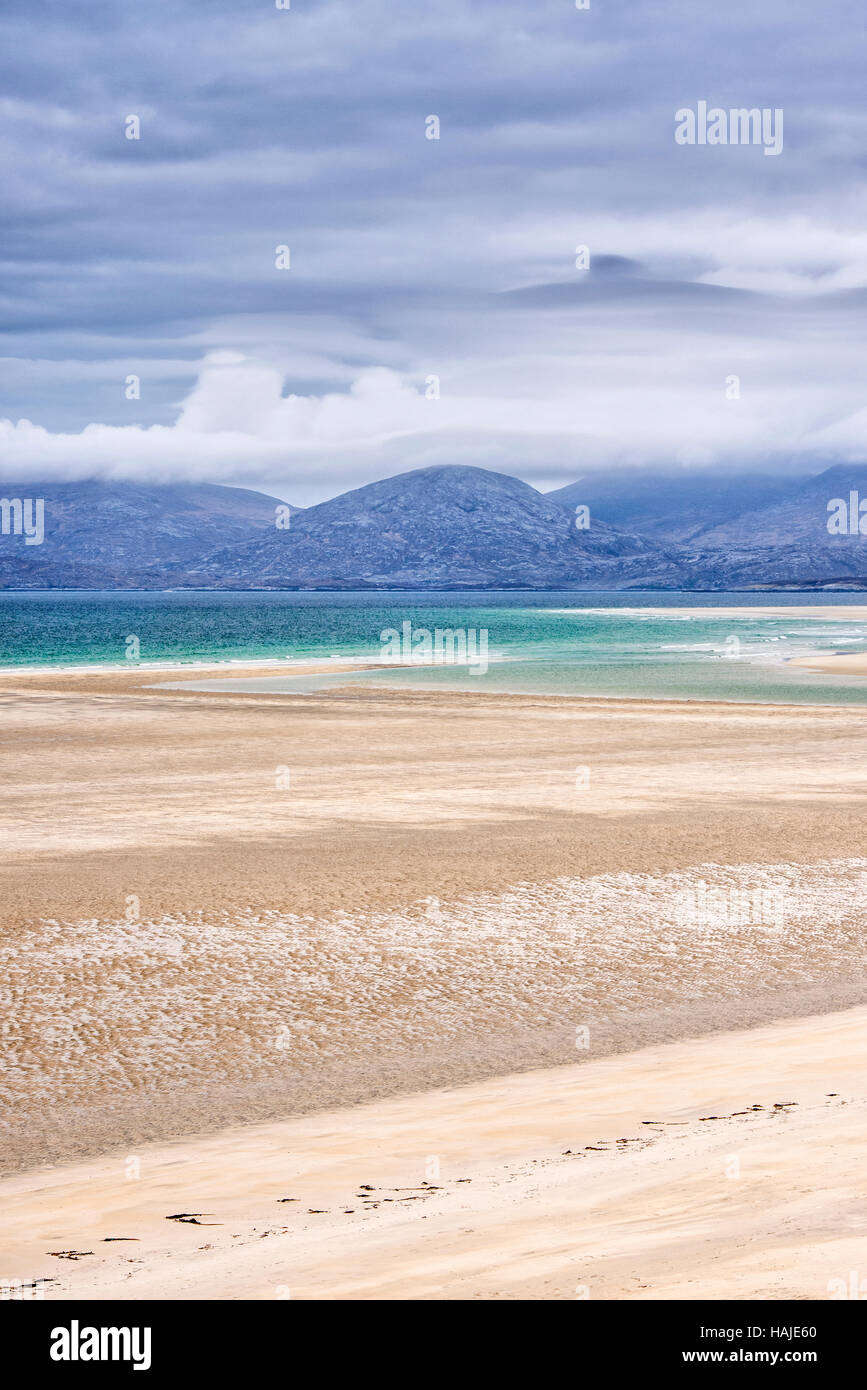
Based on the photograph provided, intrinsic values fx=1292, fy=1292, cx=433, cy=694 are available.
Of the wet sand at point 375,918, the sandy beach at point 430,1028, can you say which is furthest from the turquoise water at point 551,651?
the sandy beach at point 430,1028

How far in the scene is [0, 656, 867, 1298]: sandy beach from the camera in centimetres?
605

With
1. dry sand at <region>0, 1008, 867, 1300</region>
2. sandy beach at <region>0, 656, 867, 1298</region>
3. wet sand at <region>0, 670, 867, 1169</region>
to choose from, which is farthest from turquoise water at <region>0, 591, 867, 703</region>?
dry sand at <region>0, 1008, 867, 1300</region>

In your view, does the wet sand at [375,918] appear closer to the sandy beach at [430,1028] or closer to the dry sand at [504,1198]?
the sandy beach at [430,1028]

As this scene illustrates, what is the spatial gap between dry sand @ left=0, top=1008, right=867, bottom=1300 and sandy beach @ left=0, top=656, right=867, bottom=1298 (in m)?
0.03

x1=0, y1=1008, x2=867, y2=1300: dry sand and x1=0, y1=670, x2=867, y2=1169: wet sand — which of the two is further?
x1=0, y1=670, x2=867, y2=1169: wet sand

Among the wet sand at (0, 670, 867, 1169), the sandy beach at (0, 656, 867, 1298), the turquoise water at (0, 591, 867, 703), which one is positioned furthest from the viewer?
the turquoise water at (0, 591, 867, 703)

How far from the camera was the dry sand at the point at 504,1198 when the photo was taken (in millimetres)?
5477

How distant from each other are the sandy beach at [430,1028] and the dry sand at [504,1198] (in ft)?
0.09

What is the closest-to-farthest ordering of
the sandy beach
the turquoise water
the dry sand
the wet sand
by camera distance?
the dry sand
the sandy beach
the wet sand
the turquoise water

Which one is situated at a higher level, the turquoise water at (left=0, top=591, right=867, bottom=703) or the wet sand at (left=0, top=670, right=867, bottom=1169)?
the turquoise water at (left=0, top=591, right=867, bottom=703)

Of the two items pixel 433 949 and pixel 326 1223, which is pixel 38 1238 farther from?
pixel 433 949

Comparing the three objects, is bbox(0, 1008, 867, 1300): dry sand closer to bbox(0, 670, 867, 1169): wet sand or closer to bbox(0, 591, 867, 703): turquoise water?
bbox(0, 670, 867, 1169): wet sand

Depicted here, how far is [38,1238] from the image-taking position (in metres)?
6.48
